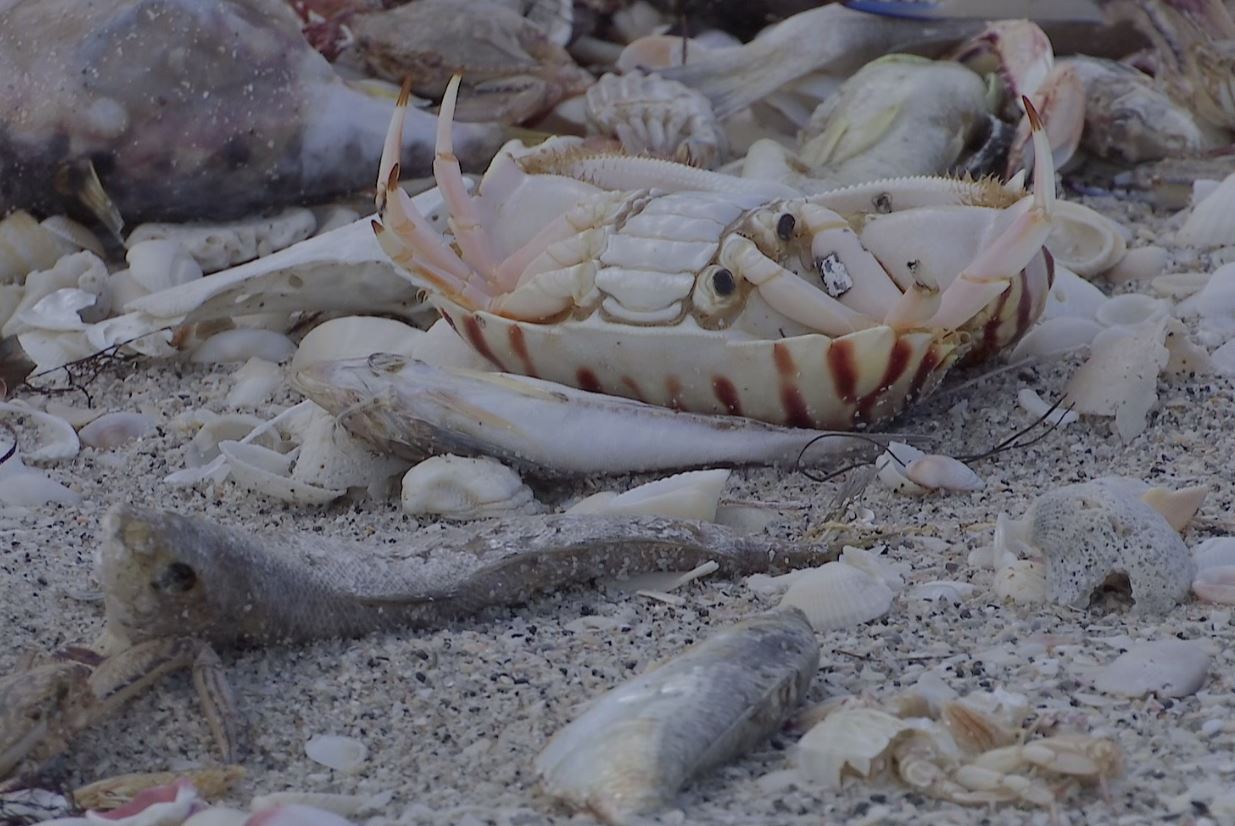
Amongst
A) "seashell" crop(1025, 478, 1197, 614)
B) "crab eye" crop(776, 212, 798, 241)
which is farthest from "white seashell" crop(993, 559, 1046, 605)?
"crab eye" crop(776, 212, 798, 241)

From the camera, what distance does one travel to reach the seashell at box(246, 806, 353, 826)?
145 cm

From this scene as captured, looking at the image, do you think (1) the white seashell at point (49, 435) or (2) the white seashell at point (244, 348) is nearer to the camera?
(1) the white seashell at point (49, 435)

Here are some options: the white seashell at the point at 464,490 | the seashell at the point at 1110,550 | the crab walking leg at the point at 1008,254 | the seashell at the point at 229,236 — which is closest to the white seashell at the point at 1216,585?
the seashell at the point at 1110,550

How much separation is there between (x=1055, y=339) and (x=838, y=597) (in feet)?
3.40

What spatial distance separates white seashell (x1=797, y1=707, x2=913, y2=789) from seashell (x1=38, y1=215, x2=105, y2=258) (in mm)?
2449

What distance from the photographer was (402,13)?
4211mm

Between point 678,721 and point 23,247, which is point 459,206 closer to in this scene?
point 23,247

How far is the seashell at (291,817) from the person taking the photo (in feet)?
4.75

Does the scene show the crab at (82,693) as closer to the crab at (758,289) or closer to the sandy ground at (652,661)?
the sandy ground at (652,661)

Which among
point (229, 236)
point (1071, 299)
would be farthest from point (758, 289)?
point (229, 236)

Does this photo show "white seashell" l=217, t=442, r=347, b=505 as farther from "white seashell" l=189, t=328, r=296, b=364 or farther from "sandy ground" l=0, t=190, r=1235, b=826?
"white seashell" l=189, t=328, r=296, b=364

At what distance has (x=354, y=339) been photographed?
9.76 feet

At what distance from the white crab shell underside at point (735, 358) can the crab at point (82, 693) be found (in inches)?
35.9

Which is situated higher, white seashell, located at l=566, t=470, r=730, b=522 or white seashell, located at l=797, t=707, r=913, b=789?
white seashell, located at l=797, t=707, r=913, b=789
